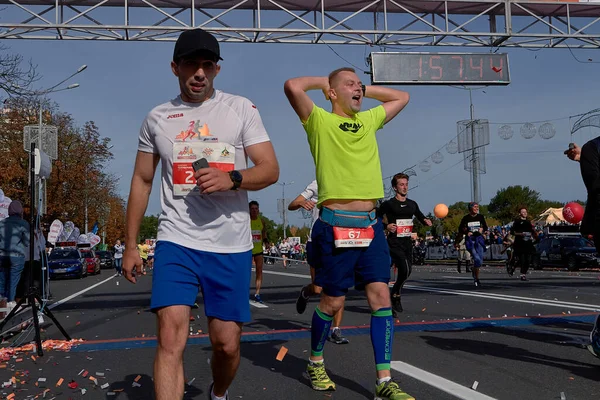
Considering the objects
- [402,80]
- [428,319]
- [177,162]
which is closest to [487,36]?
[402,80]

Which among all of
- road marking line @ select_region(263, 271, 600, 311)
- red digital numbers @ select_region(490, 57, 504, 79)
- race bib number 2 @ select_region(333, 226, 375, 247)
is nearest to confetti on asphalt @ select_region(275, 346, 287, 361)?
race bib number 2 @ select_region(333, 226, 375, 247)

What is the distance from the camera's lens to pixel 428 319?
8820mm

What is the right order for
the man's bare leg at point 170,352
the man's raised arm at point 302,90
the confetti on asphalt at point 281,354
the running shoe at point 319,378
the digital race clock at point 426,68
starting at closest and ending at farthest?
1. the man's bare leg at point 170,352
2. the running shoe at point 319,378
3. the man's raised arm at point 302,90
4. the confetti on asphalt at point 281,354
5. the digital race clock at point 426,68

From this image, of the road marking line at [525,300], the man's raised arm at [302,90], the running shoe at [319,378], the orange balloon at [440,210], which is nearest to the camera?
the running shoe at [319,378]

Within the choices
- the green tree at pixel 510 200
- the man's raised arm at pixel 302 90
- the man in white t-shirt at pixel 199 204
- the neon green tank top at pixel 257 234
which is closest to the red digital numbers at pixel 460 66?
the neon green tank top at pixel 257 234

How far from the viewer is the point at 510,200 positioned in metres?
96.6

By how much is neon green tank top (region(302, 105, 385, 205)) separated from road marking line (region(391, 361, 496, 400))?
4.51 ft

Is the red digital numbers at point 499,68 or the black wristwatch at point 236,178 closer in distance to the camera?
the black wristwatch at point 236,178

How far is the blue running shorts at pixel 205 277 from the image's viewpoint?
3381 millimetres

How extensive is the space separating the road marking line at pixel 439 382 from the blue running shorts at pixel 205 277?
69.8 inches

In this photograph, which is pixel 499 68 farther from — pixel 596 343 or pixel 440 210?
pixel 596 343

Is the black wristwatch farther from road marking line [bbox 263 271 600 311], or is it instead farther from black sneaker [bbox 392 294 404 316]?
road marking line [bbox 263 271 600 311]

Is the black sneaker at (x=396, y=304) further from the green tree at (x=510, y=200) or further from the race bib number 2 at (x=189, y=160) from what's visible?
the green tree at (x=510, y=200)

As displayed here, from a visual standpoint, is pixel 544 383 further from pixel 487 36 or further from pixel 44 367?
pixel 487 36
